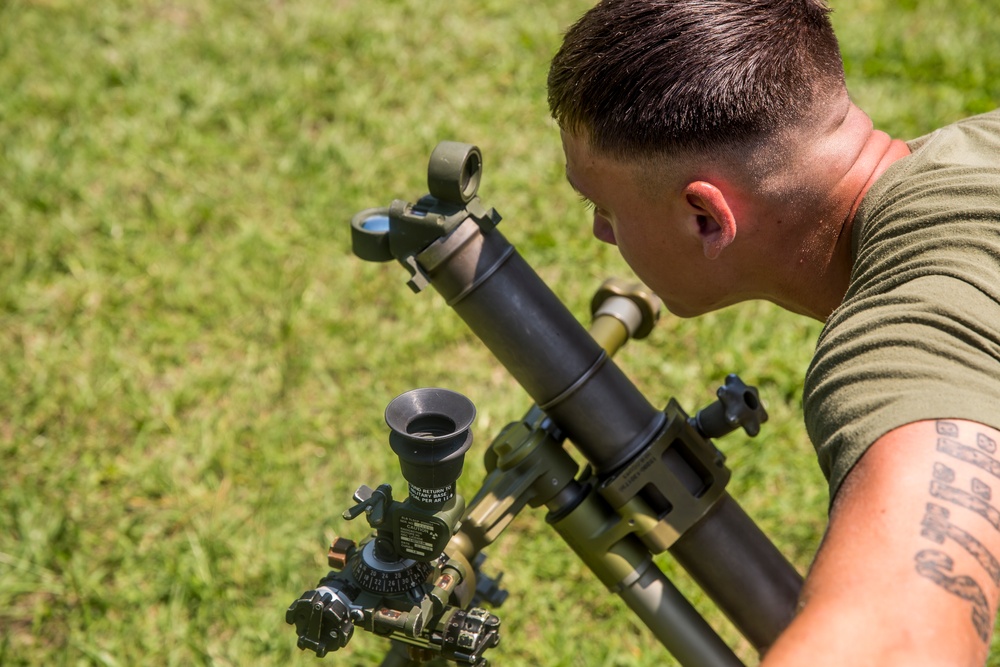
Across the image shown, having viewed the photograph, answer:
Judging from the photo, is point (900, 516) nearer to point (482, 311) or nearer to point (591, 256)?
point (482, 311)

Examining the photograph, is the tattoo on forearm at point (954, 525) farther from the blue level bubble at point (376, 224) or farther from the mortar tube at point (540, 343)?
the blue level bubble at point (376, 224)

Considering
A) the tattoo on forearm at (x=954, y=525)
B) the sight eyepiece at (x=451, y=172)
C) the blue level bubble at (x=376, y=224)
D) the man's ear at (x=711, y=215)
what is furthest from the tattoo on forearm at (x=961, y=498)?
the blue level bubble at (x=376, y=224)

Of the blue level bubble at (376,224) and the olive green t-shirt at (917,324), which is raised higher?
the blue level bubble at (376,224)

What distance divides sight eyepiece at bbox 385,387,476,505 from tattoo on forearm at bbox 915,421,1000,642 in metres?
0.89

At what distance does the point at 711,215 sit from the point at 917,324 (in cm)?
66

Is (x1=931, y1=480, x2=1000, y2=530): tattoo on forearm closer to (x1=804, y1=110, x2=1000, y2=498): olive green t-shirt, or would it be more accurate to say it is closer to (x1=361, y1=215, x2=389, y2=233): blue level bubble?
(x1=804, y1=110, x2=1000, y2=498): olive green t-shirt

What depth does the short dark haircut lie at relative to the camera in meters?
2.22

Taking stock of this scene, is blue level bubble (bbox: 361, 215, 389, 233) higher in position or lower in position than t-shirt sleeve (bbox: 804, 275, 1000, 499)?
higher

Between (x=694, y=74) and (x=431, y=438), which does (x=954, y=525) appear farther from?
(x=694, y=74)

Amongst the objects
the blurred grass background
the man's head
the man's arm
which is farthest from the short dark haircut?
→ the blurred grass background

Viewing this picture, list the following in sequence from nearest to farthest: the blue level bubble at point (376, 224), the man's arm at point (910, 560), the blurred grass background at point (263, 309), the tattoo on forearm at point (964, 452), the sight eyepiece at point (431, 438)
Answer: the man's arm at point (910, 560) < the tattoo on forearm at point (964, 452) < the sight eyepiece at point (431, 438) < the blue level bubble at point (376, 224) < the blurred grass background at point (263, 309)

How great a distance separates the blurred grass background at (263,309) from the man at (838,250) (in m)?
1.81

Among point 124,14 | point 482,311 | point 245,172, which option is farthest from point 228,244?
point 482,311

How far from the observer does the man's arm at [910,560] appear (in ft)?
4.74
